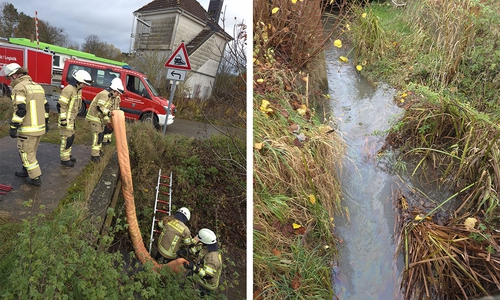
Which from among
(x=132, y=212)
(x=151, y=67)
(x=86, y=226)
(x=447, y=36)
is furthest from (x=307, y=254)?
(x=151, y=67)

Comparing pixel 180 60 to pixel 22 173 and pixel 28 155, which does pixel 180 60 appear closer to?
pixel 28 155

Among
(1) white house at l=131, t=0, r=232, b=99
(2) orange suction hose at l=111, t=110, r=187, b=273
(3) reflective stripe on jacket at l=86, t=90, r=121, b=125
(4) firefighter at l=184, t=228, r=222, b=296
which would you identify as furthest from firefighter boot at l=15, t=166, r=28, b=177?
(1) white house at l=131, t=0, r=232, b=99

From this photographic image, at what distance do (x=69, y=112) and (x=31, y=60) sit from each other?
363 centimetres

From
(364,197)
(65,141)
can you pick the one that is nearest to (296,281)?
(364,197)

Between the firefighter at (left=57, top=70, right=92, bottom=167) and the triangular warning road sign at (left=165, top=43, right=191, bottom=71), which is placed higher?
the triangular warning road sign at (left=165, top=43, right=191, bottom=71)

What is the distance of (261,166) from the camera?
3.25 metres

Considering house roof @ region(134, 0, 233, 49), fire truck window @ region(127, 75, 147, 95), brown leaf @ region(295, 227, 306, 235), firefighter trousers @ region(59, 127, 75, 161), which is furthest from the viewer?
house roof @ region(134, 0, 233, 49)

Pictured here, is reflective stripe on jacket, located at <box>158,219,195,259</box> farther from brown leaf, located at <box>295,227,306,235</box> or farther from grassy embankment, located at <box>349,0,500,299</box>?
grassy embankment, located at <box>349,0,500,299</box>

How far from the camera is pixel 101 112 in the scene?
533 centimetres

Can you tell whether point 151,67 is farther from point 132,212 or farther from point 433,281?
point 433,281

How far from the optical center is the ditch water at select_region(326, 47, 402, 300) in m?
2.92

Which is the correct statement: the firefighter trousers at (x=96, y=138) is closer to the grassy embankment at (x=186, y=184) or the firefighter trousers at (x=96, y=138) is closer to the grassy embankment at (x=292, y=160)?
the grassy embankment at (x=186, y=184)

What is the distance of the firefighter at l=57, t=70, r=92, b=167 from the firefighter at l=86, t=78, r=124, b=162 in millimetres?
348

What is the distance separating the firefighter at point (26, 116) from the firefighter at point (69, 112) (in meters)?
0.58
